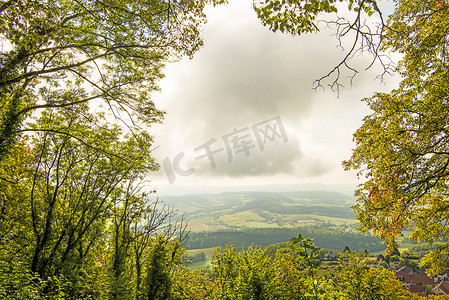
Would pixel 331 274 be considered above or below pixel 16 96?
below

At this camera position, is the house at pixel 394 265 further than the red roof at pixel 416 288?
Yes

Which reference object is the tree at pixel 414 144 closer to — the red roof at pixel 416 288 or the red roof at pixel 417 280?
the red roof at pixel 416 288

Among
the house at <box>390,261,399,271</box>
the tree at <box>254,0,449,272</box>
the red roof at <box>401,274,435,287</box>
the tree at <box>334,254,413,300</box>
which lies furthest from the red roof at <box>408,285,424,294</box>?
the tree at <box>254,0,449,272</box>

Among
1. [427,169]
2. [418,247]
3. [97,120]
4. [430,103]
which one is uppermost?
[97,120]

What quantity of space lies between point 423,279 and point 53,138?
103 metres

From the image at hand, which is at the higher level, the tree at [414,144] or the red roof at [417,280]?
the tree at [414,144]

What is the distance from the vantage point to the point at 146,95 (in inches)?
382

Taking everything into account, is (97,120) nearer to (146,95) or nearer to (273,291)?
(146,95)

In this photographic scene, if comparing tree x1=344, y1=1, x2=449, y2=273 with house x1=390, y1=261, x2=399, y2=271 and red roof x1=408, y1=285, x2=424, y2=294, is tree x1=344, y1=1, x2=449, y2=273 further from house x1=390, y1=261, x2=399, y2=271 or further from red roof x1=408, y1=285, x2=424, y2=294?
house x1=390, y1=261, x2=399, y2=271

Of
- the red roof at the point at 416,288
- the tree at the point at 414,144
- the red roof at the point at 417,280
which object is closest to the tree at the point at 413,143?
the tree at the point at 414,144

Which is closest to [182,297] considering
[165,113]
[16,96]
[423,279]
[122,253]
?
[122,253]

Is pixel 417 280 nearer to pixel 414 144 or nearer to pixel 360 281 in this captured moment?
pixel 360 281

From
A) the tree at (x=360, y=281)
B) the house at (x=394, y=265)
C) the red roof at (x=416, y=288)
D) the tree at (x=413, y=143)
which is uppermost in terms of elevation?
the tree at (x=413, y=143)


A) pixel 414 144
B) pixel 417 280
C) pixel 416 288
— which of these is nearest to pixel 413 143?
pixel 414 144
